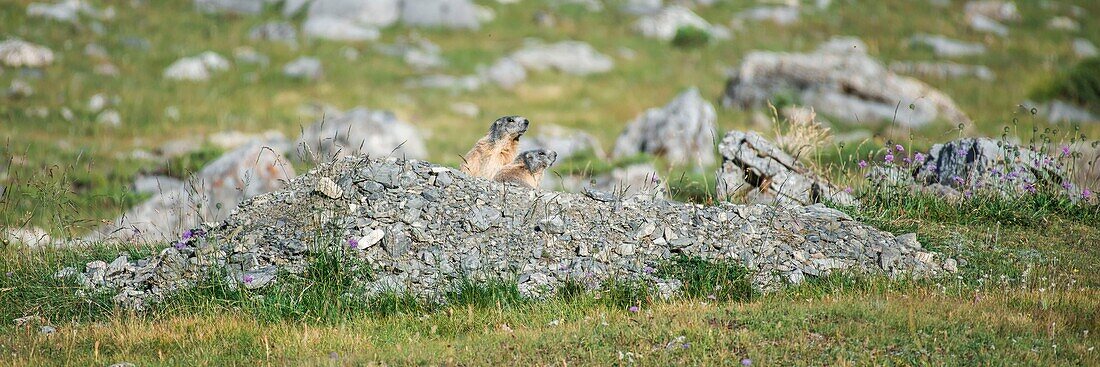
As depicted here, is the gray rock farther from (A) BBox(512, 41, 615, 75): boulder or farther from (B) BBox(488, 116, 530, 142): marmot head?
(B) BBox(488, 116, 530, 142): marmot head

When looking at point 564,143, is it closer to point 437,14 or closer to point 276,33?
point 437,14

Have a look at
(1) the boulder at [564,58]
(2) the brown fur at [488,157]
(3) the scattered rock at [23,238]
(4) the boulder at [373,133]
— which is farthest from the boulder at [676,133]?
(3) the scattered rock at [23,238]

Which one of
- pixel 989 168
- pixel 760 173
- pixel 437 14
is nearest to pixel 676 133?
pixel 760 173

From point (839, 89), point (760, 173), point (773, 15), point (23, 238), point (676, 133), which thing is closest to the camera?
point (23, 238)

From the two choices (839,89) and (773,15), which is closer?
(839,89)

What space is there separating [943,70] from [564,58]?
12281mm

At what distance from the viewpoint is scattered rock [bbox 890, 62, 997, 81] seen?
30.1 meters

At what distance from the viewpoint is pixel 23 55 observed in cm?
2505

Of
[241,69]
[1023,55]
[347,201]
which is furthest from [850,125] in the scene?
[347,201]

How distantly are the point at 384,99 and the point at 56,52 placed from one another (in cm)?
907

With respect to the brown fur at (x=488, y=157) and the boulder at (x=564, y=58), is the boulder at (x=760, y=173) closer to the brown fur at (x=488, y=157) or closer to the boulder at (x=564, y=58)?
the brown fur at (x=488, y=157)

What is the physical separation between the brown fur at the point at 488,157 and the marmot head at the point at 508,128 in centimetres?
9

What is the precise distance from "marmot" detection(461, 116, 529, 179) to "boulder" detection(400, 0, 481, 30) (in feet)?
→ 67.4

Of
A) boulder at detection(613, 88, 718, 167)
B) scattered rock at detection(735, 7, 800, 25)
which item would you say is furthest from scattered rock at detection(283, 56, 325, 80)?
scattered rock at detection(735, 7, 800, 25)
